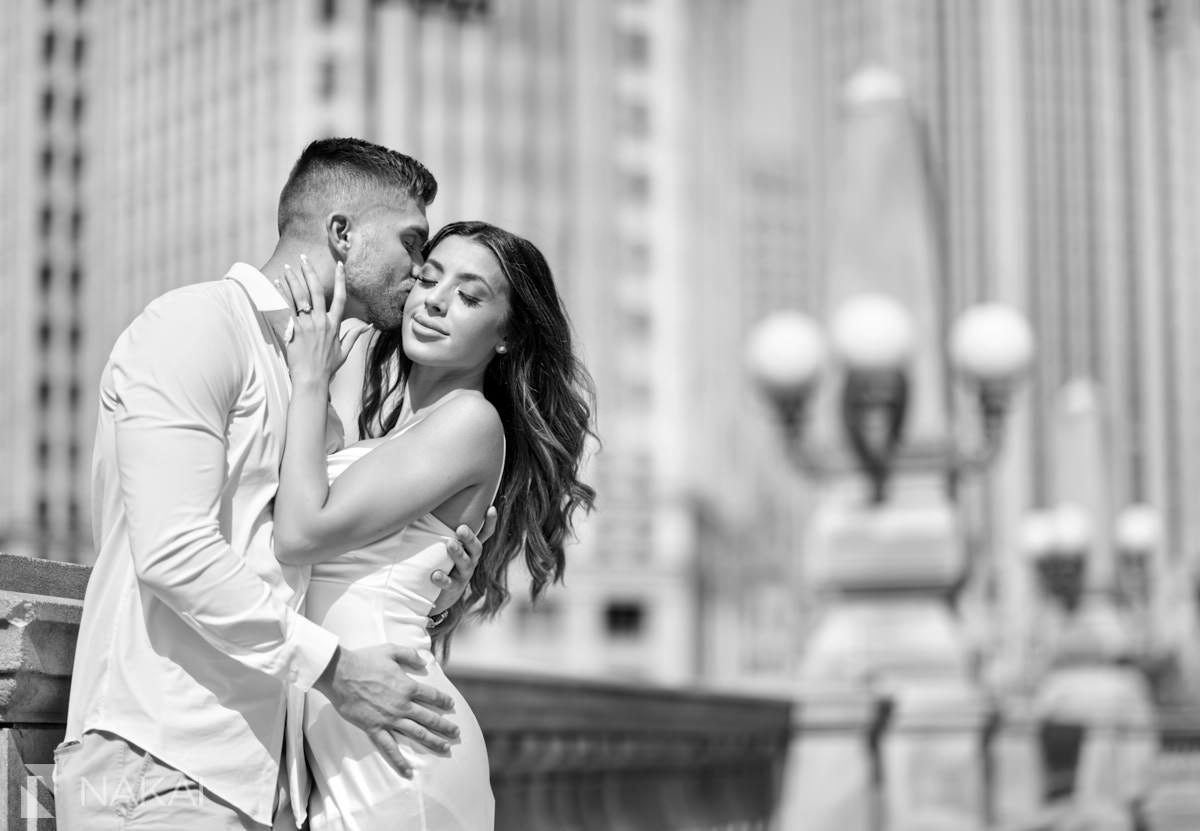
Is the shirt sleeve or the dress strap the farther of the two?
the dress strap

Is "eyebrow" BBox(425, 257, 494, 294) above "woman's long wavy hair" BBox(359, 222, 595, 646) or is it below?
above

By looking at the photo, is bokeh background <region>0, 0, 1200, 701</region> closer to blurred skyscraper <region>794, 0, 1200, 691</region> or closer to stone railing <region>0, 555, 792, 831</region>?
blurred skyscraper <region>794, 0, 1200, 691</region>

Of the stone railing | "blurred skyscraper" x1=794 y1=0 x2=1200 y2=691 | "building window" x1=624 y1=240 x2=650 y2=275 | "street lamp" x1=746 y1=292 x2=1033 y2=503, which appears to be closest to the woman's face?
the stone railing

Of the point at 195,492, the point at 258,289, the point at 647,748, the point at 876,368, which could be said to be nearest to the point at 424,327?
the point at 258,289

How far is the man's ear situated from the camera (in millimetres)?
3918

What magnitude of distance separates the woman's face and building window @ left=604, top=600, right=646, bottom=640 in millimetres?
84512

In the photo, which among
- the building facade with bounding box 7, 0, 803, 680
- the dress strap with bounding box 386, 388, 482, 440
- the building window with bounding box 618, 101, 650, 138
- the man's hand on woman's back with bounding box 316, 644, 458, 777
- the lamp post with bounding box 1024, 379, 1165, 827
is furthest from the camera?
the building window with bounding box 618, 101, 650, 138

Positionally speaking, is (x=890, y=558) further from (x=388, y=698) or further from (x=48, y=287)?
(x=48, y=287)

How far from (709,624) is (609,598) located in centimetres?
844

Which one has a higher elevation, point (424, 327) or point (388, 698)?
point (424, 327)

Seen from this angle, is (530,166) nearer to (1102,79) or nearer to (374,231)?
(1102,79)

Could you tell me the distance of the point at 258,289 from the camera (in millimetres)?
3855

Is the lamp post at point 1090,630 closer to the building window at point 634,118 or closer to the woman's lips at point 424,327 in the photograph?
the woman's lips at point 424,327

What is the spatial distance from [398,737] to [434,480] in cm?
51
